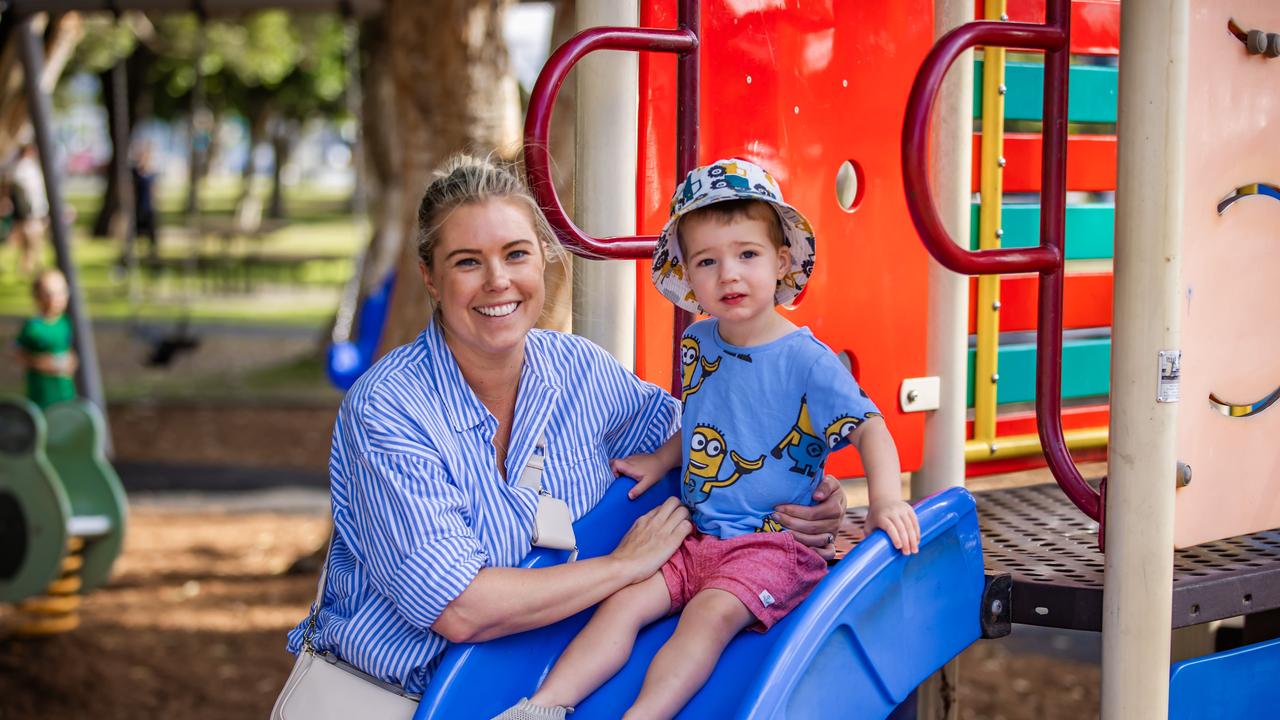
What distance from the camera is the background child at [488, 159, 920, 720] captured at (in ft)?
6.91

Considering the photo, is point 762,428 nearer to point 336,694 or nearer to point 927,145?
point 927,145

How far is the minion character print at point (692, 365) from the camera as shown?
90.5 inches

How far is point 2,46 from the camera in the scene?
7.88m

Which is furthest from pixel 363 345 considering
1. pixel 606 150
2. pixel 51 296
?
pixel 606 150

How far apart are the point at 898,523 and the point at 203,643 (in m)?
4.54

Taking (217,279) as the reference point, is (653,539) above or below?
above

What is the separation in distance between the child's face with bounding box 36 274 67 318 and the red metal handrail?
607cm

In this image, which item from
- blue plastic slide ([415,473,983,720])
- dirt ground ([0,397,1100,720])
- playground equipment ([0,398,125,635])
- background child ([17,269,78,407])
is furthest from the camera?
background child ([17,269,78,407])

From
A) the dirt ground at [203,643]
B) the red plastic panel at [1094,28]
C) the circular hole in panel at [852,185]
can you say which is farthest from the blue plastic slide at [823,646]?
the dirt ground at [203,643]

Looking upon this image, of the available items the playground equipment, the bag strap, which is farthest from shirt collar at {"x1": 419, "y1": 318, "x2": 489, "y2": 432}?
the playground equipment

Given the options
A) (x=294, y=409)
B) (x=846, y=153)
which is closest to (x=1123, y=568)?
(x=846, y=153)

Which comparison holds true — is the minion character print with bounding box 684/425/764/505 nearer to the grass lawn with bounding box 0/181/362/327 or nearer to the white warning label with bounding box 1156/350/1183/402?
the white warning label with bounding box 1156/350/1183/402

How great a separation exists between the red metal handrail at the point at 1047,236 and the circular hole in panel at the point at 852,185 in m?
0.56

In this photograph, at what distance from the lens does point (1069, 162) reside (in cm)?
339
